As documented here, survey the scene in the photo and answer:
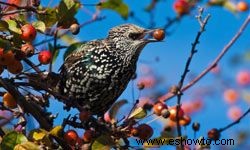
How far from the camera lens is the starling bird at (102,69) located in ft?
13.7

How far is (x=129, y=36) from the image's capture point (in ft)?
14.5

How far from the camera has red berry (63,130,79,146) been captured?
2760 mm

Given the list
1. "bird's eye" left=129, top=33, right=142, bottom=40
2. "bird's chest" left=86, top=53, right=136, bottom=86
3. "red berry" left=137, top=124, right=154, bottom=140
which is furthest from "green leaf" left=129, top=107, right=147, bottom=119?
"bird's eye" left=129, top=33, right=142, bottom=40

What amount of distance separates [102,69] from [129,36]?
13.8 inches

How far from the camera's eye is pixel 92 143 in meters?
2.88

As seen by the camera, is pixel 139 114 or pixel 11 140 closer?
pixel 11 140

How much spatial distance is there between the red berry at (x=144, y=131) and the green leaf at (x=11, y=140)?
598mm

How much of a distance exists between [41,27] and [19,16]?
0.22 meters

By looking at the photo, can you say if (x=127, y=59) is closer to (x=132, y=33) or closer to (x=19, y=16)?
(x=132, y=33)

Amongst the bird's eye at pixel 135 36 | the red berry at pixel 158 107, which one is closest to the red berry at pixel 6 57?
the red berry at pixel 158 107

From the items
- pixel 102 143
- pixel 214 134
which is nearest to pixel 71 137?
pixel 102 143

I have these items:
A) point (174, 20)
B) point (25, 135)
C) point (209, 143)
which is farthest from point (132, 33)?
point (25, 135)

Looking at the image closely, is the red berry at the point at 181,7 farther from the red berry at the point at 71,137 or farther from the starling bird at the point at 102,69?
the red berry at the point at 71,137

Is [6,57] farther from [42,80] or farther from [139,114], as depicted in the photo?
[139,114]
